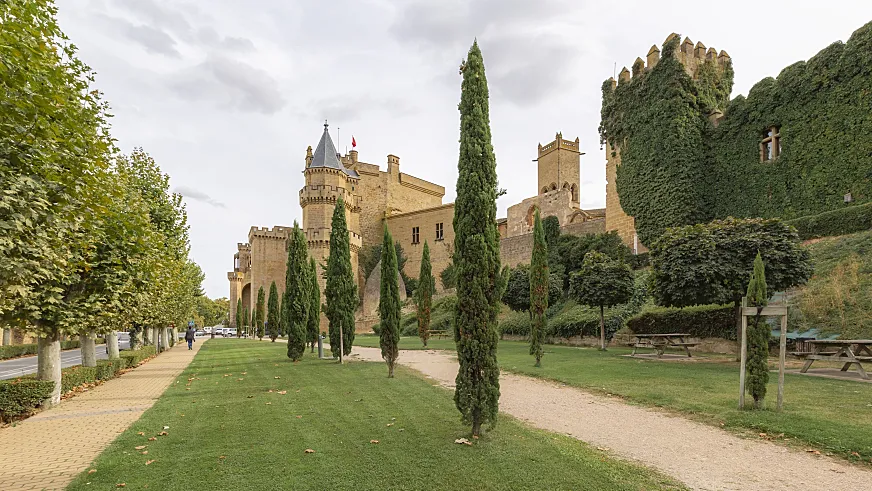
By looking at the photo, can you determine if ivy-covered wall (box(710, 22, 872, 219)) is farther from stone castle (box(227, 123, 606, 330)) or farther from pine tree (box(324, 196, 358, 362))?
pine tree (box(324, 196, 358, 362))

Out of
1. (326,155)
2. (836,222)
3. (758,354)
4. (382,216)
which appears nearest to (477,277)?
(758,354)

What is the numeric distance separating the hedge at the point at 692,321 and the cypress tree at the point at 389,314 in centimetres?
1042

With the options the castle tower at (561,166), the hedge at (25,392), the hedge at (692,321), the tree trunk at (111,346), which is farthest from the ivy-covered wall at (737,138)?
the hedge at (25,392)

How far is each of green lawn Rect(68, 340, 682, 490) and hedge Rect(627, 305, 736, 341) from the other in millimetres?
11666

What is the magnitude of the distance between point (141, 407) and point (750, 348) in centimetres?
1072

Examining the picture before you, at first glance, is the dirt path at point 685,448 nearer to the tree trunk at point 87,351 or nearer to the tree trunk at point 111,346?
the tree trunk at point 87,351

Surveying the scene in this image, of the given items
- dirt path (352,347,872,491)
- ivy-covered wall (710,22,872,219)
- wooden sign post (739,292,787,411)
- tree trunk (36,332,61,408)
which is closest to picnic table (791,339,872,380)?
wooden sign post (739,292,787,411)

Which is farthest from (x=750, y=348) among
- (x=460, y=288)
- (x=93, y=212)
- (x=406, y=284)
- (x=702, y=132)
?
(x=406, y=284)

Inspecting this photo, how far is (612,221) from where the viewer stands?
29.9 metres

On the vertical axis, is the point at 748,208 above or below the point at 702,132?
below

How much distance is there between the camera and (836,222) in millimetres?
18656

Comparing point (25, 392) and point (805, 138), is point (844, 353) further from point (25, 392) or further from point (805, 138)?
point (25, 392)

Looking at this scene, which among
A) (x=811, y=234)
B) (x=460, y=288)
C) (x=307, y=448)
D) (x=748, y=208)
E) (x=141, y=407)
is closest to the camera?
(x=307, y=448)

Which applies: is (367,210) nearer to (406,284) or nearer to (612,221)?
(406,284)
